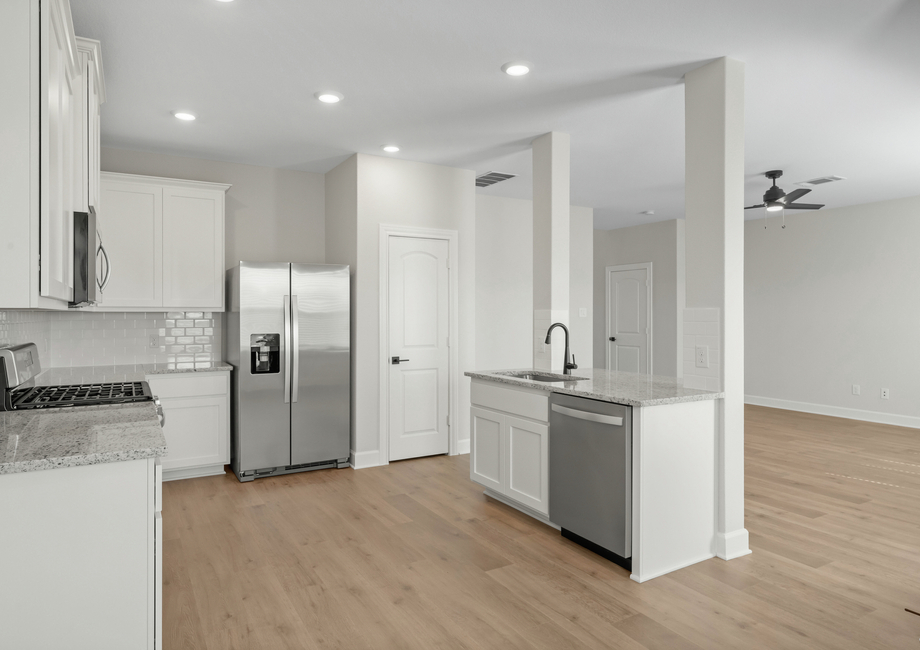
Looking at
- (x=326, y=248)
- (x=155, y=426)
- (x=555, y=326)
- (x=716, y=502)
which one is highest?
(x=326, y=248)

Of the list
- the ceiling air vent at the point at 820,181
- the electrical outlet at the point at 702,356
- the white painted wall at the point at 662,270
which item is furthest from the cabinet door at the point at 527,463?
the white painted wall at the point at 662,270

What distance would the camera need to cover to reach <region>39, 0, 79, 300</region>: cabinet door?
1578 millimetres

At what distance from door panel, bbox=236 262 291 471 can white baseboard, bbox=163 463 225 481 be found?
1.17 ft

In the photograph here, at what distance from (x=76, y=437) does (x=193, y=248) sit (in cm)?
313

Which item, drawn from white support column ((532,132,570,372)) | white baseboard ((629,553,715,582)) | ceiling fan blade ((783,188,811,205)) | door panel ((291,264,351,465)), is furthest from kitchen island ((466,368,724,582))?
Answer: ceiling fan blade ((783,188,811,205))

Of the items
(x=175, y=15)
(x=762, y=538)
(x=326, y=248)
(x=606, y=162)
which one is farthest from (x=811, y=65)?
(x=326, y=248)

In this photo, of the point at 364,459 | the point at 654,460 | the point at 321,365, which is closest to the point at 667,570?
the point at 654,460

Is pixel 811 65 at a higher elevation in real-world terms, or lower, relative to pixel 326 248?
higher

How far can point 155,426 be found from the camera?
1.94 metres

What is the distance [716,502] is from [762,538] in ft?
1.67

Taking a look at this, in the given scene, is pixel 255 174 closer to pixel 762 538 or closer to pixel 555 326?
pixel 555 326

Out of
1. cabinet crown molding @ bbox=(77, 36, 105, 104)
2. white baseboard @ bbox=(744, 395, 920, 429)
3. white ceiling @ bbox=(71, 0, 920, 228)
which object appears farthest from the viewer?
white baseboard @ bbox=(744, 395, 920, 429)

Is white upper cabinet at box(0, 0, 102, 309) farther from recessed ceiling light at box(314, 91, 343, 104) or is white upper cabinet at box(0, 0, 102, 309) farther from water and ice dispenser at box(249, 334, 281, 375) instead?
water and ice dispenser at box(249, 334, 281, 375)

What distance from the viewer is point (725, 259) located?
295 centimetres
